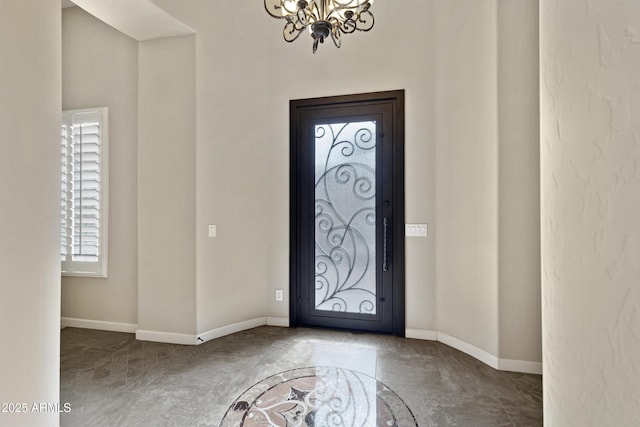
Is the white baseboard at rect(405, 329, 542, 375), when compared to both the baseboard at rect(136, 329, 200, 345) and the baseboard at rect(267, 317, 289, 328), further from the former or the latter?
the baseboard at rect(136, 329, 200, 345)

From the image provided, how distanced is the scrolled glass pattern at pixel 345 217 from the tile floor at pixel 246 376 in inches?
17.1

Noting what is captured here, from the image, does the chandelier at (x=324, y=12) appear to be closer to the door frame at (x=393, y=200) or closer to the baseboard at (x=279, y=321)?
the door frame at (x=393, y=200)

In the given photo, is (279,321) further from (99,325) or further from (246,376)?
(99,325)

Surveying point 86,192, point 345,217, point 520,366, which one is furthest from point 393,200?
point 86,192

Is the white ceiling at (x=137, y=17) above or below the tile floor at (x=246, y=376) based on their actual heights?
above

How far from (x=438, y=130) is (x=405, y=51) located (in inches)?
35.4

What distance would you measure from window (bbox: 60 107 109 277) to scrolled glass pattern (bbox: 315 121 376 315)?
2.26m

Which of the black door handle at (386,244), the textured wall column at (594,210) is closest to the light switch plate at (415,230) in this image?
the black door handle at (386,244)

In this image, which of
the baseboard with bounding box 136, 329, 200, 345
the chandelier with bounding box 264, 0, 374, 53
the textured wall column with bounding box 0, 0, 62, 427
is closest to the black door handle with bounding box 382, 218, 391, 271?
the chandelier with bounding box 264, 0, 374, 53

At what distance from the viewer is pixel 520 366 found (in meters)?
2.46

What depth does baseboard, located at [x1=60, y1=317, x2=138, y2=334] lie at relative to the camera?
10.7 ft

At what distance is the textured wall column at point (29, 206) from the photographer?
1.41 meters

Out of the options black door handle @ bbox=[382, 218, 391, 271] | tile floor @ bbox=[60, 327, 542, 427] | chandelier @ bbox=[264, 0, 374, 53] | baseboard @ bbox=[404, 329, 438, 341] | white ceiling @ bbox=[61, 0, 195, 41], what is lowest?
tile floor @ bbox=[60, 327, 542, 427]

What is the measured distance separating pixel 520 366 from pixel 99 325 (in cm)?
406
